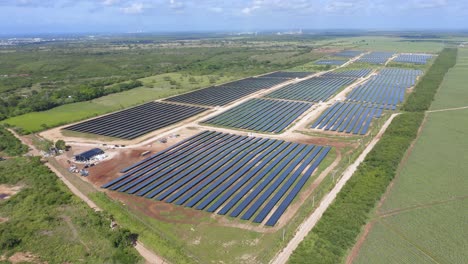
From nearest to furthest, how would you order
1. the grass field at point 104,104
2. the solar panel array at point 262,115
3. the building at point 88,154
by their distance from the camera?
the building at point 88,154 → the solar panel array at point 262,115 → the grass field at point 104,104

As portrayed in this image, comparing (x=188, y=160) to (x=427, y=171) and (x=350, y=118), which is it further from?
(x=350, y=118)

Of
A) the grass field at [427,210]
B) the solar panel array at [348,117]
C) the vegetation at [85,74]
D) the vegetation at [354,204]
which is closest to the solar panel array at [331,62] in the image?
the vegetation at [85,74]

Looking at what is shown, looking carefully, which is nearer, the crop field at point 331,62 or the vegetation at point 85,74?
the vegetation at point 85,74

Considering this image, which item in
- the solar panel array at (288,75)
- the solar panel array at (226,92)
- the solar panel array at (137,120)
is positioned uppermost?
the solar panel array at (288,75)

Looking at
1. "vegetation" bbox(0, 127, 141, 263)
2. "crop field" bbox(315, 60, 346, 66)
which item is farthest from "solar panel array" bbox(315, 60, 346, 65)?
"vegetation" bbox(0, 127, 141, 263)

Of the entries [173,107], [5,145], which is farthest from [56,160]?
[173,107]

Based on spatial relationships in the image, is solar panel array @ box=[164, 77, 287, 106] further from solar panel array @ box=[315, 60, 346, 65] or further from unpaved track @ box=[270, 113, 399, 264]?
solar panel array @ box=[315, 60, 346, 65]

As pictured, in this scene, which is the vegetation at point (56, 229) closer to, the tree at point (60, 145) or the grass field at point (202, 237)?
the grass field at point (202, 237)
